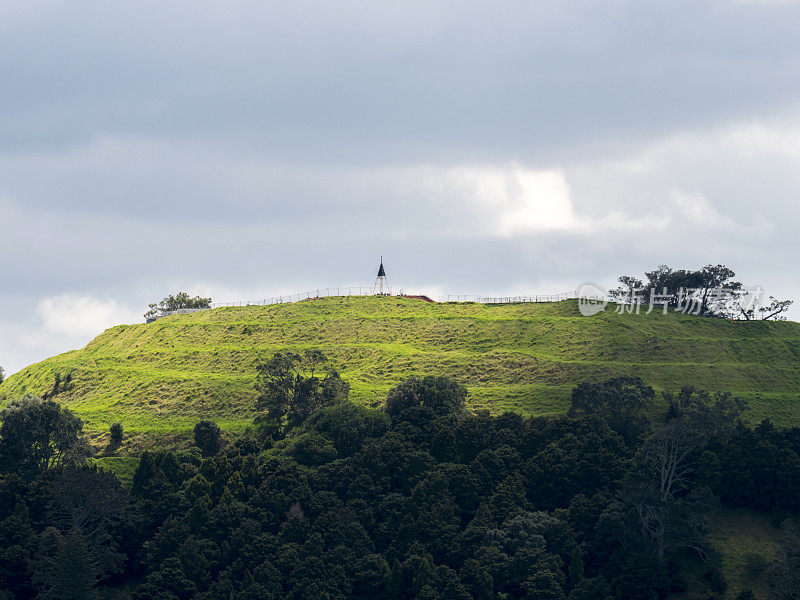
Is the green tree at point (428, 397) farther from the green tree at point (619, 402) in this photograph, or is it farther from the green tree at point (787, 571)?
the green tree at point (787, 571)

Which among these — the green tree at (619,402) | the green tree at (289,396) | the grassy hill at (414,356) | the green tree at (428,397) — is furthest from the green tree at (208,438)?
the green tree at (619,402)

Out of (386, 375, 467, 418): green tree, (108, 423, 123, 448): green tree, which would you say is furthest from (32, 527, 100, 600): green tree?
(386, 375, 467, 418): green tree

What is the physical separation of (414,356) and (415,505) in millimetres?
50462

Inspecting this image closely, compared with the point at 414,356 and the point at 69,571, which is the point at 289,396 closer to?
the point at 414,356

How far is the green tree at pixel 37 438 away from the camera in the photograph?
11844cm

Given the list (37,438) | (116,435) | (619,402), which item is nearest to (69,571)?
(37,438)

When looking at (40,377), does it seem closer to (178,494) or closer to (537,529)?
(178,494)

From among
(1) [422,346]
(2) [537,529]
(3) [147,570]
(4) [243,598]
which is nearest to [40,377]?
(1) [422,346]

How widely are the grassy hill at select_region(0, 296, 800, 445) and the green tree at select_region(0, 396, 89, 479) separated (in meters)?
12.9

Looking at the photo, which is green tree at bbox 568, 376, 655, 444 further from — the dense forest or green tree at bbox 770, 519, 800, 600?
green tree at bbox 770, 519, 800, 600

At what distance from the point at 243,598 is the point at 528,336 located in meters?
72.2

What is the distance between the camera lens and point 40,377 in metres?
166

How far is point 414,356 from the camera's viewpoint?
150 metres

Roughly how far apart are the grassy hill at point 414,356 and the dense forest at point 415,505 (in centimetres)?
1397
